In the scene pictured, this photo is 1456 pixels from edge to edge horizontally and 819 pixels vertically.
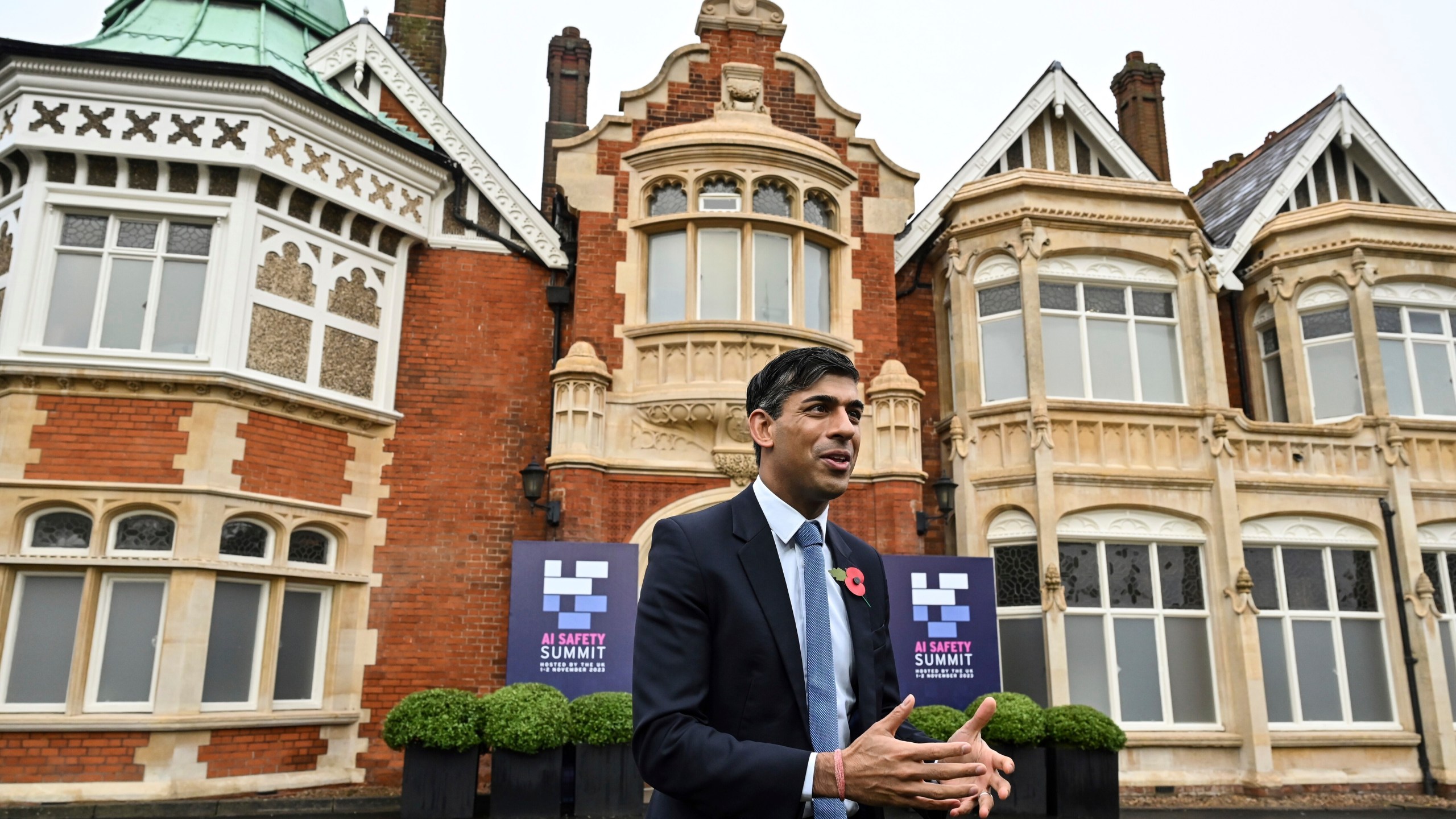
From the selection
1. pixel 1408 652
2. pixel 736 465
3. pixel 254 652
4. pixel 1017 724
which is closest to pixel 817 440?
pixel 1017 724

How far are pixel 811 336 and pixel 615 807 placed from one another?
19.3 feet

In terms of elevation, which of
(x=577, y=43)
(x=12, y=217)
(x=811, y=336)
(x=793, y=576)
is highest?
(x=577, y=43)

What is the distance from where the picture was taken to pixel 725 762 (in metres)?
1.97

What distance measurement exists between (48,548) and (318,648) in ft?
9.63

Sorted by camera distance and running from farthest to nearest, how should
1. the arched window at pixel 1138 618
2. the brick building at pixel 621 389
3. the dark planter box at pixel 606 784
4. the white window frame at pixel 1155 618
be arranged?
the arched window at pixel 1138 618
the white window frame at pixel 1155 618
the brick building at pixel 621 389
the dark planter box at pixel 606 784

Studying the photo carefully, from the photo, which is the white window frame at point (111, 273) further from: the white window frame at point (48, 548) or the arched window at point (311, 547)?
the arched window at point (311, 547)

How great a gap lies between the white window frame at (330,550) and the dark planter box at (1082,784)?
27.7ft

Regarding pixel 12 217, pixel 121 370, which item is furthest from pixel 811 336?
pixel 12 217

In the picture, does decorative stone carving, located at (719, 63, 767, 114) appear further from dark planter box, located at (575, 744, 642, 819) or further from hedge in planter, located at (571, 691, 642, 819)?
dark planter box, located at (575, 744, 642, 819)

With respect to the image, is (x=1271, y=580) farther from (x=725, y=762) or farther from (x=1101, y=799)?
(x=725, y=762)

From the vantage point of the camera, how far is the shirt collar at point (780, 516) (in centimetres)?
244

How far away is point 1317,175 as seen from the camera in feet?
52.0

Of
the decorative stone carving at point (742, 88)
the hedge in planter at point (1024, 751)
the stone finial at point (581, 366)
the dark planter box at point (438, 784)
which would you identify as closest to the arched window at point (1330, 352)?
the hedge in planter at point (1024, 751)

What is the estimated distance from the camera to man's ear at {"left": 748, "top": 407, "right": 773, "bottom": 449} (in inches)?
99.3
